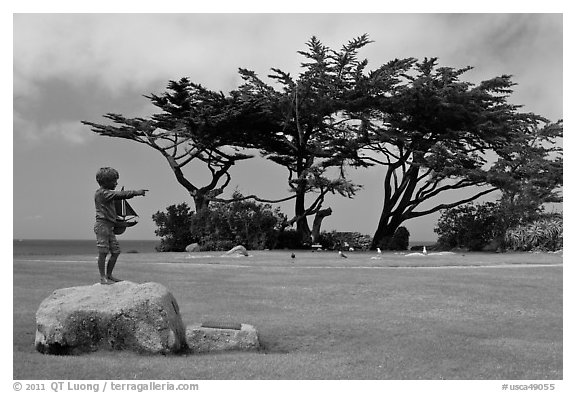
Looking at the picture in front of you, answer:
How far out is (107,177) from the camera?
35.8 feet

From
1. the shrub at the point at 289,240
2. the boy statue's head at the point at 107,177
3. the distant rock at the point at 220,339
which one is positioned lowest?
the distant rock at the point at 220,339

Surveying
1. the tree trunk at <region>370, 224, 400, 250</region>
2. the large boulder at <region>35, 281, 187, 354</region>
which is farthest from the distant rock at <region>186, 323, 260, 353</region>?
the tree trunk at <region>370, 224, 400, 250</region>

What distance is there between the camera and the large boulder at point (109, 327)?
1018cm

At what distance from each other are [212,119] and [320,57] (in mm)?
6989

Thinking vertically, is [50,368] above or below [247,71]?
below

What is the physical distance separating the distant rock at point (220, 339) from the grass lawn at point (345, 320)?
0.24 metres

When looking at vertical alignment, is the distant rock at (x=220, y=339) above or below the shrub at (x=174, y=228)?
below

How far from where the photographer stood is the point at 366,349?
10781 millimetres

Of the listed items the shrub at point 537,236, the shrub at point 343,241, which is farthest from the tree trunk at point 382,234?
the shrub at point 537,236

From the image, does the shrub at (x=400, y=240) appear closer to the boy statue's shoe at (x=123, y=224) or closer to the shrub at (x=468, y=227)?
the shrub at (x=468, y=227)

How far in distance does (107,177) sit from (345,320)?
5502mm
